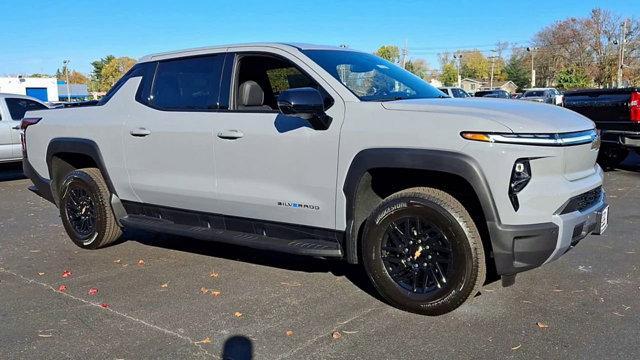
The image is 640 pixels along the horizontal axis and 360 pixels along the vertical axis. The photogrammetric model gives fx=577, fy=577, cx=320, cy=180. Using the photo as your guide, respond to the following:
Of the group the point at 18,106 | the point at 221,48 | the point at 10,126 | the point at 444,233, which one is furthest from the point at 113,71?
the point at 444,233

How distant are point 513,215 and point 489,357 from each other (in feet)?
Result: 2.80

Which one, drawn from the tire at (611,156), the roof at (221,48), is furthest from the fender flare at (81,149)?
the tire at (611,156)

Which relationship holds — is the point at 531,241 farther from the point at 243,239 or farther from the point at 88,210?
the point at 88,210

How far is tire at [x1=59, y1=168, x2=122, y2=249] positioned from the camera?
5.68 meters

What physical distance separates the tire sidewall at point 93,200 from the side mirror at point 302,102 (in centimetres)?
261

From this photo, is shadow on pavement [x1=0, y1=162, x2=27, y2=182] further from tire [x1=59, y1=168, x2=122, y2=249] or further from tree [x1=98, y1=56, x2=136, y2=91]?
tree [x1=98, y1=56, x2=136, y2=91]

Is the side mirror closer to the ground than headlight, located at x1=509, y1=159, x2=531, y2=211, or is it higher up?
higher up

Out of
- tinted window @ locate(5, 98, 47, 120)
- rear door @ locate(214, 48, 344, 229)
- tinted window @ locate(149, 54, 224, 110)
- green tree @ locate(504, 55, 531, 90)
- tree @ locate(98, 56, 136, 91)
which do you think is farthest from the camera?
tree @ locate(98, 56, 136, 91)

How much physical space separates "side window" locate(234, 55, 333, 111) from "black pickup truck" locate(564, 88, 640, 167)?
7312mm

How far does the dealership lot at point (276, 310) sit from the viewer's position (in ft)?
11.6

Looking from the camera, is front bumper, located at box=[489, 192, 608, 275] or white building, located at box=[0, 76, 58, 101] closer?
front bumper, located at box=[489, 192, 608, 275]

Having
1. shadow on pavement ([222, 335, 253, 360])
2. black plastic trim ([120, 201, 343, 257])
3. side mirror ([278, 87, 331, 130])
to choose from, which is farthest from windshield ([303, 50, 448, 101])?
shadow on pavement ([222, 335, 253, 360])

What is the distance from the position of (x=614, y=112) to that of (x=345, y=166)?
7893 mm

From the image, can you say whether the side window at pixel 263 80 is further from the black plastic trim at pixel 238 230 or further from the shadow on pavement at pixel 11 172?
the shadow on pavement at pixel 11 172
